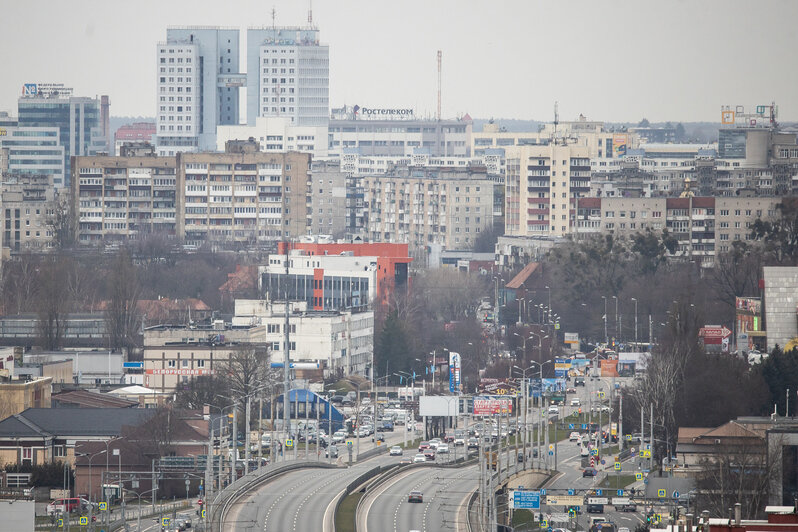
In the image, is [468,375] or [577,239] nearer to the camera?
[468,375]

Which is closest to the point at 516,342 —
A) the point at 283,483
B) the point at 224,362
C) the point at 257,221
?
the point at 224,362

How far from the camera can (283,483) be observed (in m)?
52.5

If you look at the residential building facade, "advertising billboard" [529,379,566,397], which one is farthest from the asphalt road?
the residential building facade

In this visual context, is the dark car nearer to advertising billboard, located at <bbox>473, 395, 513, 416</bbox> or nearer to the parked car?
the parked car

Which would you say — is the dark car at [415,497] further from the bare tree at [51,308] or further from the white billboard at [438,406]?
the bare tree at [51,308]

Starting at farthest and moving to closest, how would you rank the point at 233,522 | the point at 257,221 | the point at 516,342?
the point at 257,221 < the point at 516,342 < the point at 233,522

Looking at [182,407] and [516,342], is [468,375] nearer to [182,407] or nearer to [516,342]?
[516,342]

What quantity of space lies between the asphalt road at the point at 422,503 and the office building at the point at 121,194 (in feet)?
320

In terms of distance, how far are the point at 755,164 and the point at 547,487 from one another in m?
102

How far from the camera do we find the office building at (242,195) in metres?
154

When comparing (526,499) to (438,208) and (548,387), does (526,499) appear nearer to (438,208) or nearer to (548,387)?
(548,387)

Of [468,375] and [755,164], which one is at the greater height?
[755,164]

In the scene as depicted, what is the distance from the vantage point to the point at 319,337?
8656 centimetres

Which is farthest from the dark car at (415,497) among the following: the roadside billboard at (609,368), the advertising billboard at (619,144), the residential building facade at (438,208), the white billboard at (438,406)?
the advertising billboard at (619,144)
